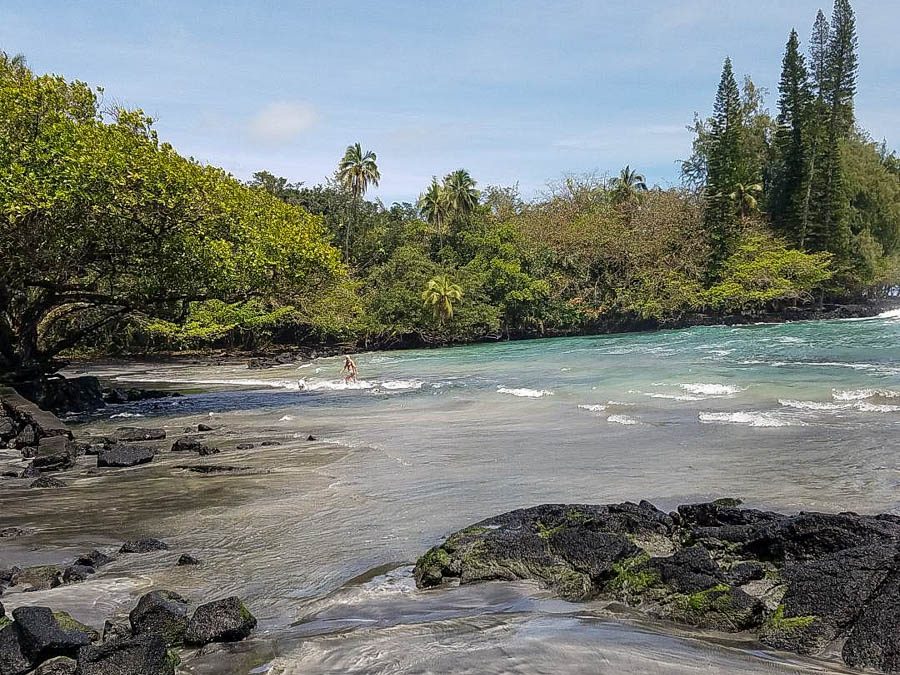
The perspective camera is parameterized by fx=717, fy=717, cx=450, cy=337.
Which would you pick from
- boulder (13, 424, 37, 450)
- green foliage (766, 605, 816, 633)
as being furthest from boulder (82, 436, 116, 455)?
green foliage (766, 605, 816, 633)

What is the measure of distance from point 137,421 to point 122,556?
1164 cm

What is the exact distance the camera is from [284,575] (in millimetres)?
6359

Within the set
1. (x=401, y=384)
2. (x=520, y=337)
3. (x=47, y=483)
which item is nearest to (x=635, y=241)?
(x=520, y=337)

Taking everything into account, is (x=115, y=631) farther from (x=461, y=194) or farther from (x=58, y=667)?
(x=461, y=194)

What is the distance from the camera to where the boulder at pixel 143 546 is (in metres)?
7.00

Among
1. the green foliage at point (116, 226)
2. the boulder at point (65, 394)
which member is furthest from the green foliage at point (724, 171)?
the boulder at point (65, 394)

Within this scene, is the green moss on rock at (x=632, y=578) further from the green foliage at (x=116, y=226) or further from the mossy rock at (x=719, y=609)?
the green foliage at (x=116, y=226)

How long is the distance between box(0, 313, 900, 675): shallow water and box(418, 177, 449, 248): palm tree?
3852cm

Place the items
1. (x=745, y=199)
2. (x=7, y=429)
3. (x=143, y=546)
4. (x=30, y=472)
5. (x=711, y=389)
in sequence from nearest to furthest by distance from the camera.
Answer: (x=143, y=546)
(x=30, y=472)
(x=7, y=429)
(x=711, y=389)
(x=745, y=199)

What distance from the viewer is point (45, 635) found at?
4426mm

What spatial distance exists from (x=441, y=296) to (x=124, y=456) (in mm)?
40016

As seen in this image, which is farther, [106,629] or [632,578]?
[632,578]

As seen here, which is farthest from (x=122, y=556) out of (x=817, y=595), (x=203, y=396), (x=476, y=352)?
(x=476, y=352)

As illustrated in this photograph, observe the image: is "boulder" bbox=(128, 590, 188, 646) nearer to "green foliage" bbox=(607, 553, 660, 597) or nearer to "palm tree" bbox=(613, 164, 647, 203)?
"green foliage" bbox=(607, 553, 660, 597)
